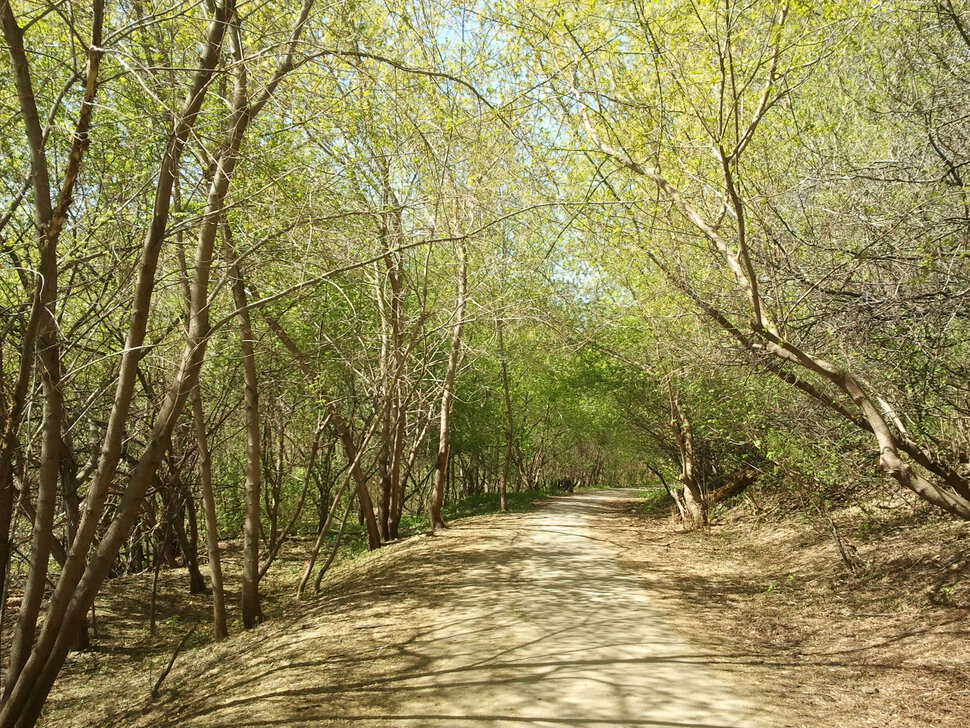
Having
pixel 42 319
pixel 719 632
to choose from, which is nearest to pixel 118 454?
pixel 42 319

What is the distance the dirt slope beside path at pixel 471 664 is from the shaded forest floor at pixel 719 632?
0.14 feet

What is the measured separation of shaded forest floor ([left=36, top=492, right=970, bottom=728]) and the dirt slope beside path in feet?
0.14

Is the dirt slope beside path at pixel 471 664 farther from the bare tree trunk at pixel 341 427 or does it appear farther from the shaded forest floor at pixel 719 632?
the bare tree trunk at pixel 341 427

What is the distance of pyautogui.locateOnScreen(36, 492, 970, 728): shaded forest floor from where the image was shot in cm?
537

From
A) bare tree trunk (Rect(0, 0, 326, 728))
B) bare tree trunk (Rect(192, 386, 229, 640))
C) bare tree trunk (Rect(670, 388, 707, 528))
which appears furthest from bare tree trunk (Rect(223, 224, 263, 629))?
bare tree trunk (Rect(670, 388, 707, 528))

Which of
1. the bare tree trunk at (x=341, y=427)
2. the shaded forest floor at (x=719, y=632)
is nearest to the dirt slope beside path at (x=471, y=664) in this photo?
the shaded forest floor at (x=719, y=632)

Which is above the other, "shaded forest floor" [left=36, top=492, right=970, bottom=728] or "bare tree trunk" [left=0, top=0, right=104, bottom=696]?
"bare tree trunk" [left=0, top=0, right=104, bottom=696]

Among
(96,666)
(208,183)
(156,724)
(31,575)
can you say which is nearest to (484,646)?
(156,724)

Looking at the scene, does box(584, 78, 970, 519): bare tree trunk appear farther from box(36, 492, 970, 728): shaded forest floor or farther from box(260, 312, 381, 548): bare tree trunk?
box(260, 312, 381, 548): bare tree trunk

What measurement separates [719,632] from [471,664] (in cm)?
288

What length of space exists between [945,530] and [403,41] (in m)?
10.2

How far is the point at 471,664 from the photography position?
20.3ft

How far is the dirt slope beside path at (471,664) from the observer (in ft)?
16.6

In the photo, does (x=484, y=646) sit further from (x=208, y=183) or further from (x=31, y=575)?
(x=208, y=183)
